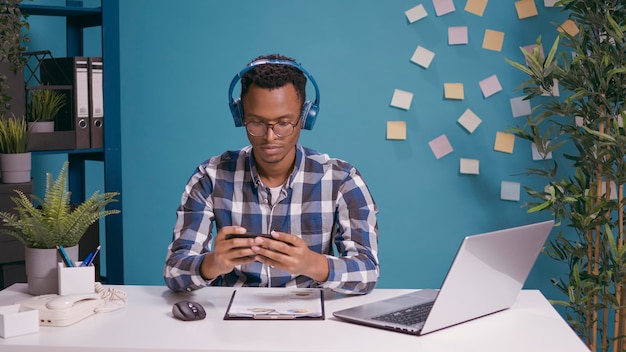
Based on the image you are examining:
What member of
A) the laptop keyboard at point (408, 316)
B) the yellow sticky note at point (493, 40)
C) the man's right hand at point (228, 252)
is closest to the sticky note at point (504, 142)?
the yellow sticky note at point (493, 40)

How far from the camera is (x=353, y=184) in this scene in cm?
225

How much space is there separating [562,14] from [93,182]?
2.25 m

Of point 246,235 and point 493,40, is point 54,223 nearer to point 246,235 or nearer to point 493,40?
point 246,235

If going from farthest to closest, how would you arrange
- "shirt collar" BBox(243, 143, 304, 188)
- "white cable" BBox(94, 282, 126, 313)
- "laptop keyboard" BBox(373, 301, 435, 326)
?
"shirt collar" BBox(243, 143, 304, 188)
"white cable" BBox(94, 282, 126, 313)
"laptop keyboard" BBox(373, 301, 435, 326)

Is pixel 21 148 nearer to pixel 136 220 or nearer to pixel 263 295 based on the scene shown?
pixel 136 220

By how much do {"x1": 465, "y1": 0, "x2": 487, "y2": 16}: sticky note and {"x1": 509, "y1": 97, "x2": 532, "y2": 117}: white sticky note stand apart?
40 centimetres

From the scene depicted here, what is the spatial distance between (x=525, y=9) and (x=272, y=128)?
5.83 feet

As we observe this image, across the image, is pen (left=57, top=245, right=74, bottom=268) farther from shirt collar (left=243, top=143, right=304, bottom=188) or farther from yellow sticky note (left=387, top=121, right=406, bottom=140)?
yellow sticky note (left=387, top=121, right=406, bottom=140)

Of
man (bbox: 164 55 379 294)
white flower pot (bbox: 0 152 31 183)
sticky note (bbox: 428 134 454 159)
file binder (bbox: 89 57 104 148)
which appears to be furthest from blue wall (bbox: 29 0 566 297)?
man (bbox: 164 55 379 294)

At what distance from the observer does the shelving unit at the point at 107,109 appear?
319cm

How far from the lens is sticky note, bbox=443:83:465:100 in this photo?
3512 mm

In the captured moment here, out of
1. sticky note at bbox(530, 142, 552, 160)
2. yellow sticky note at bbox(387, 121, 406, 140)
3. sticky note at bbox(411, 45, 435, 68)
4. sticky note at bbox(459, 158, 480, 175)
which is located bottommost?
sticky note at bbox(459, 158, 480, 175)

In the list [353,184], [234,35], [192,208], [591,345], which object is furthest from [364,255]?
[234,35]

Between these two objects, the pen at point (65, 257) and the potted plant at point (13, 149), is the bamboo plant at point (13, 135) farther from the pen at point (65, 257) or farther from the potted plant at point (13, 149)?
the pen at point (65, 257)
